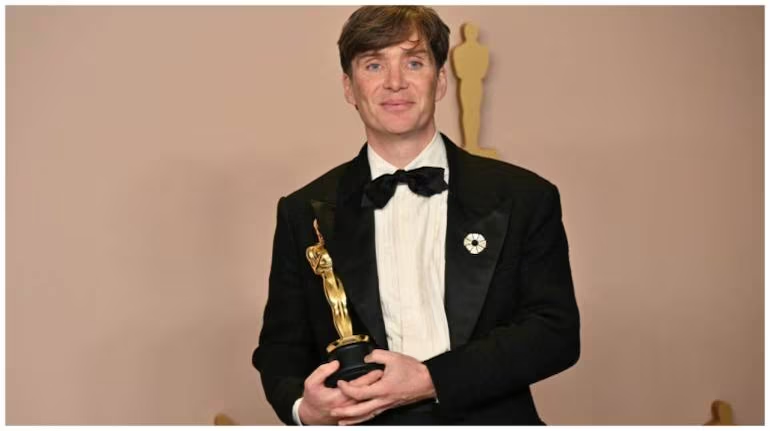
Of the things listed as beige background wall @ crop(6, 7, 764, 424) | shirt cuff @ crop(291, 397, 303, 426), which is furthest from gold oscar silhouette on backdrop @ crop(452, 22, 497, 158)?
shirt cuff @ crop(291, 397, 303, 426)

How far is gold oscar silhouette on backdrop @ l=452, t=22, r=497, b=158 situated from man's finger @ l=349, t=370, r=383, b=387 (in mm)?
1176

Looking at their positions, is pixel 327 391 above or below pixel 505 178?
below

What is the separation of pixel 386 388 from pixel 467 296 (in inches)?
8.7

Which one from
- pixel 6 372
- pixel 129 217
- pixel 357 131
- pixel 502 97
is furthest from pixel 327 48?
pixel 6 372

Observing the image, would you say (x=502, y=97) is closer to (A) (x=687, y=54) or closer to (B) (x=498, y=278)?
(A) (x=687, y=54)

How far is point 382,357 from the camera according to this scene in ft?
6.64

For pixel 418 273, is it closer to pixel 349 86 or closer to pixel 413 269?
pixel 413 269

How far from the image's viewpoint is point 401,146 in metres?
2.26

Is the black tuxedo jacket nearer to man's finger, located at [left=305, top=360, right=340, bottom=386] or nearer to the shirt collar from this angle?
the shirt collar

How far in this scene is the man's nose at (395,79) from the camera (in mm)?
2191

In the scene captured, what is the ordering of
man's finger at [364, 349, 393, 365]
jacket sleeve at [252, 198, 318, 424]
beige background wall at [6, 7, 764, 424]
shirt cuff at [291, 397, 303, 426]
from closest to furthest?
man's finger at [364, 349, 393, 365] < shirt cuff at [291, 397, 303, 426] < jacket sleeve at [252, 198, 318, 424] < beige background wall at [6, 7, 764, 424]

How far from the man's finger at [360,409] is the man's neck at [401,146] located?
0.47 metres

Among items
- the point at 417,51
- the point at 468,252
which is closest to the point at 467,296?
the point at 468,252

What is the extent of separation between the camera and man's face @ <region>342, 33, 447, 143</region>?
2201 millimetres
